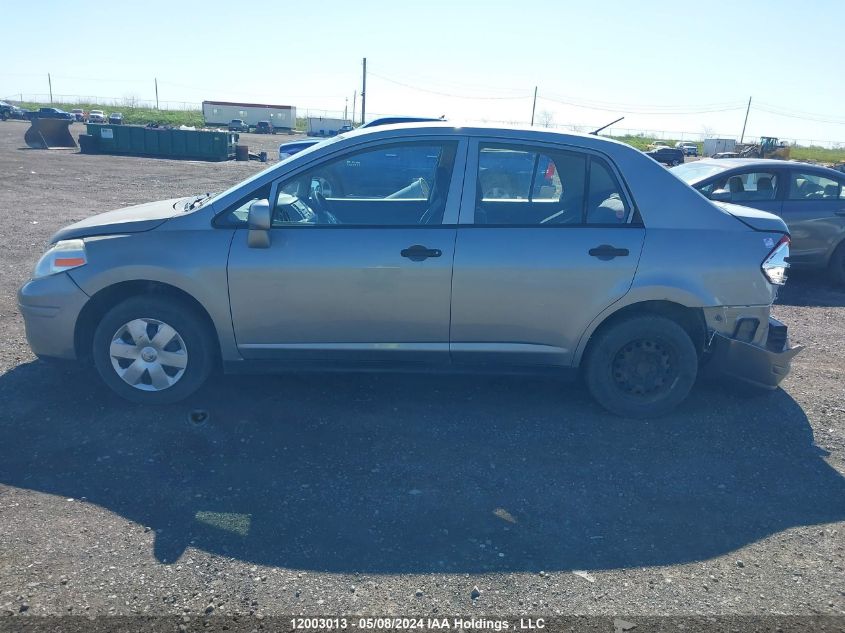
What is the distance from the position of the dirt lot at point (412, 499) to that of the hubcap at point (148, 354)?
0.22m

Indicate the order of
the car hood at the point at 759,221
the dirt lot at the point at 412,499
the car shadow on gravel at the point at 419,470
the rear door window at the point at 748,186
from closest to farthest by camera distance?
the dirt lot at the point at 412,499
the car shadow on gravel at the point at 419,470
the car hood at the point at 759,221
the rear door window at the point at 748,186

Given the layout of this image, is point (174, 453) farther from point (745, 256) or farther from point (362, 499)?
point (745, 256)

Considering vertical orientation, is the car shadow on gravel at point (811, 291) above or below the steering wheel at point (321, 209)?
below

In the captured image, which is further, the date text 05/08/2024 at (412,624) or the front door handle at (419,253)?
the front door handle at (419,253)

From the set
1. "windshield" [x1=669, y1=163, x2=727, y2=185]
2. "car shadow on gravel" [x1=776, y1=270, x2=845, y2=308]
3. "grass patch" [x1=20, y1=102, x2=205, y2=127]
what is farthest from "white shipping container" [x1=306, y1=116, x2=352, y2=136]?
"car shadow on gravel" [x1=776, y1=270, x2=845, y2=308]

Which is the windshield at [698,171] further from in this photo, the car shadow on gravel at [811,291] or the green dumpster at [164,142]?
the green dumpster at [164,142]

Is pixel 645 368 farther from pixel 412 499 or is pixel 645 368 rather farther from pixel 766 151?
pixel 766 151

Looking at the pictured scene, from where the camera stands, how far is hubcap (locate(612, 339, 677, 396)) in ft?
16.0

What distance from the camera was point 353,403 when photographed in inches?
197

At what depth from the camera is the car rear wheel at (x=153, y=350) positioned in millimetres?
4668

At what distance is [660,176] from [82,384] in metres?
4.38

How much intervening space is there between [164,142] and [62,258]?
32.4 metres

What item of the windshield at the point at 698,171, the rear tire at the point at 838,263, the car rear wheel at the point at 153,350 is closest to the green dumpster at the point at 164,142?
the windshield at the point at 698,171

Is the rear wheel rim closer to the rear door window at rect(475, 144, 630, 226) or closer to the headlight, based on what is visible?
the rear door window at rect(475, 144, 630, 226)
